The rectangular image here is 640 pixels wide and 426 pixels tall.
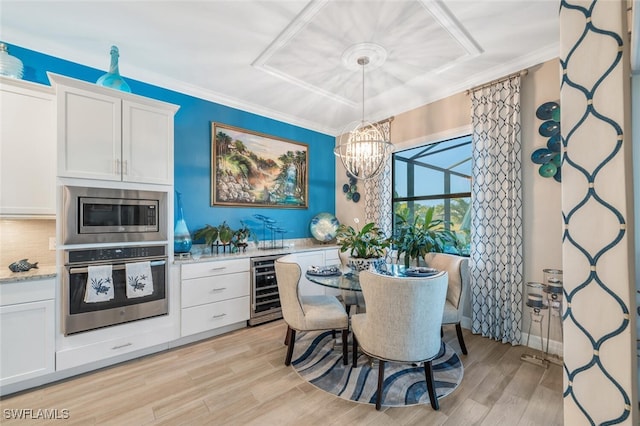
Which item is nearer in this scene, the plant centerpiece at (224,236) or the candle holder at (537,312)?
the candle holder at (537,312)

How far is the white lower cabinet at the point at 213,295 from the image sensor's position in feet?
8.90

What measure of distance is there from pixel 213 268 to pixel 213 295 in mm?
288

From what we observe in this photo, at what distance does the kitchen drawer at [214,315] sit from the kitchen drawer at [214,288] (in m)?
0.06

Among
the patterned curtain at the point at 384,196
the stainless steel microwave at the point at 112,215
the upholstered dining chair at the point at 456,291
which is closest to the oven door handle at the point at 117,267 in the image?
the stainless steel microwave at the point at 112,215

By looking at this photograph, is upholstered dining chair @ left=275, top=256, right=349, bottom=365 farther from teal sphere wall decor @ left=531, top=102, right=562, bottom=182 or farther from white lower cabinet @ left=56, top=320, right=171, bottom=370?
teal sphere wall decor @ left=531, top=102, right=562, bottom=182

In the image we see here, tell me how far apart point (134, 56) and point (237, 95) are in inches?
44.7

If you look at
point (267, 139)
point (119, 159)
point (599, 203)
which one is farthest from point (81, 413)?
point (267, 139)

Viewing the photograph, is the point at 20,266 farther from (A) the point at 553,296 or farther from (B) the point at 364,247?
(A) the point at 553,296

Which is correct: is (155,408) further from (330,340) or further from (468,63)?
(468,63)

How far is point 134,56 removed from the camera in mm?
2658

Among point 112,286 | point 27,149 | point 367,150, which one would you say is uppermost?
point 367,150

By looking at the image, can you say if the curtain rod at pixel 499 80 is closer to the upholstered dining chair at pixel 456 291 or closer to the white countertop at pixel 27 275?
the upholstered dining chair at pixel 456 291

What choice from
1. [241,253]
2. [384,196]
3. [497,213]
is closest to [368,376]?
[241,253]

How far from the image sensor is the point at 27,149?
84.7 inches
